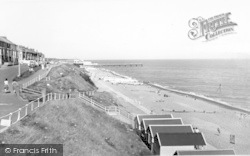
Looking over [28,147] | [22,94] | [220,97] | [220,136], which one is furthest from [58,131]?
[220,97]

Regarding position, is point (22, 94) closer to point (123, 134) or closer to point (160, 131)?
point (123, 134)

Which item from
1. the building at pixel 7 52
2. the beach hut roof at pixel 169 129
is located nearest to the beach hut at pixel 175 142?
the beach hut roof at pixel 169 129

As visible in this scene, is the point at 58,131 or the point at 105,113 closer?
the point at 58,131

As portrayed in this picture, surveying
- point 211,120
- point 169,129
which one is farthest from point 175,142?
point 211,120

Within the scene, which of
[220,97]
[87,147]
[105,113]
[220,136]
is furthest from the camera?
[220,97]

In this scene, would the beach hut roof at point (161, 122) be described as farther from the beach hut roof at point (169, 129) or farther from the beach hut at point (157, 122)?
the beach hut roof at point (169, 129)

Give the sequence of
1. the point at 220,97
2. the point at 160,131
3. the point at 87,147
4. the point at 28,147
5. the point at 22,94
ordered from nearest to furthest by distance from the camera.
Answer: the point at 28,147
the point at 87,147
the point at 160,131
the point at 22,94
the point at 220,97
